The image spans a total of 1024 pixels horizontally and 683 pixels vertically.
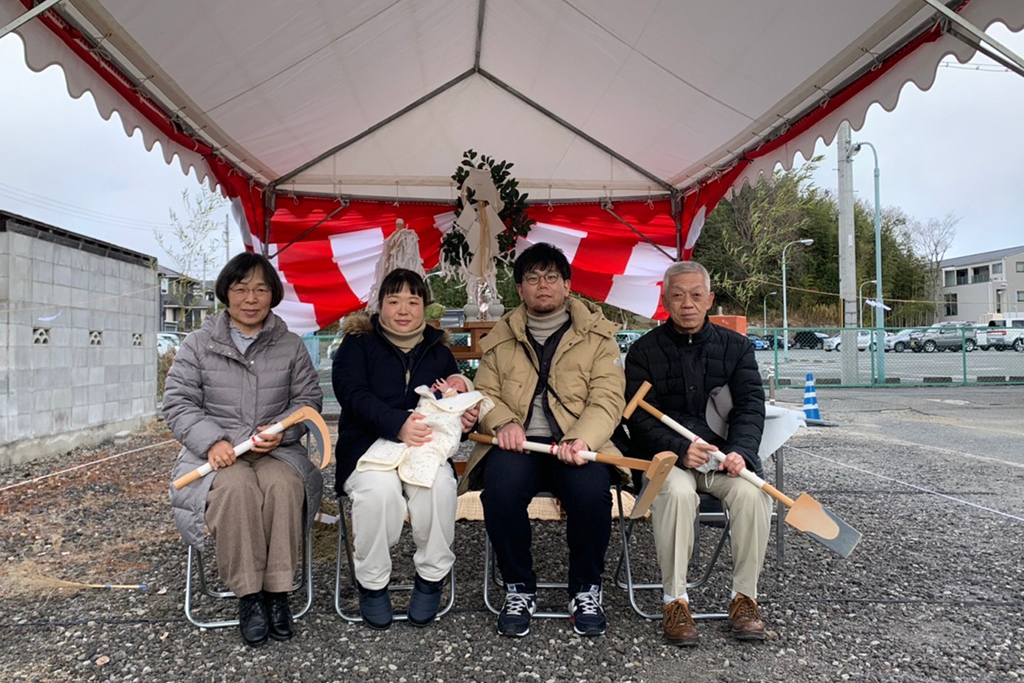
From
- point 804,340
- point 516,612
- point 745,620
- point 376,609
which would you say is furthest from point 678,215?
point 804,340

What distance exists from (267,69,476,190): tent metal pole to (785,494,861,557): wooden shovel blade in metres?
2.71

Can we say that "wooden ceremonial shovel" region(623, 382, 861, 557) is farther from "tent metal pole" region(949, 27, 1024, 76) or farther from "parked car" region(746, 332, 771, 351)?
"parked car" region(746, 332, 771, 351)

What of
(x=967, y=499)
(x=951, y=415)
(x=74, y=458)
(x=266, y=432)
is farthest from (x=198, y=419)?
(x=951, y=415)

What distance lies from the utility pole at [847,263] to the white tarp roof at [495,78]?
31.1 ft

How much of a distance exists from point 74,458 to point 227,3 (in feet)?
15.3

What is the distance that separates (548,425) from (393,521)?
23.5 inches

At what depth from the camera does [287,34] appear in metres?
2.47

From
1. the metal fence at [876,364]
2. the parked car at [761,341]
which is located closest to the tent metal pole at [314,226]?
the metal fence at [876,364]

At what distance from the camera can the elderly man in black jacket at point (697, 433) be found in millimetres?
1963

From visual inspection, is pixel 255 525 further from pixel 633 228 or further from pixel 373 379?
pixel 633 228

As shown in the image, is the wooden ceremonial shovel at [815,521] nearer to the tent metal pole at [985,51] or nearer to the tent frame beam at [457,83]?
the tent metal pole at [985,51]

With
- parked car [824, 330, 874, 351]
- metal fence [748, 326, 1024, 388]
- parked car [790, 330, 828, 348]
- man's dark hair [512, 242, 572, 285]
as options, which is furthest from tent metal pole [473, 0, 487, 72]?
parked car [790, 330, 828, 348]

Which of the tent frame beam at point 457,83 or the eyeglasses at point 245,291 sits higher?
the tent frame beam at point 457,83

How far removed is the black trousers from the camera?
6.57 feet
